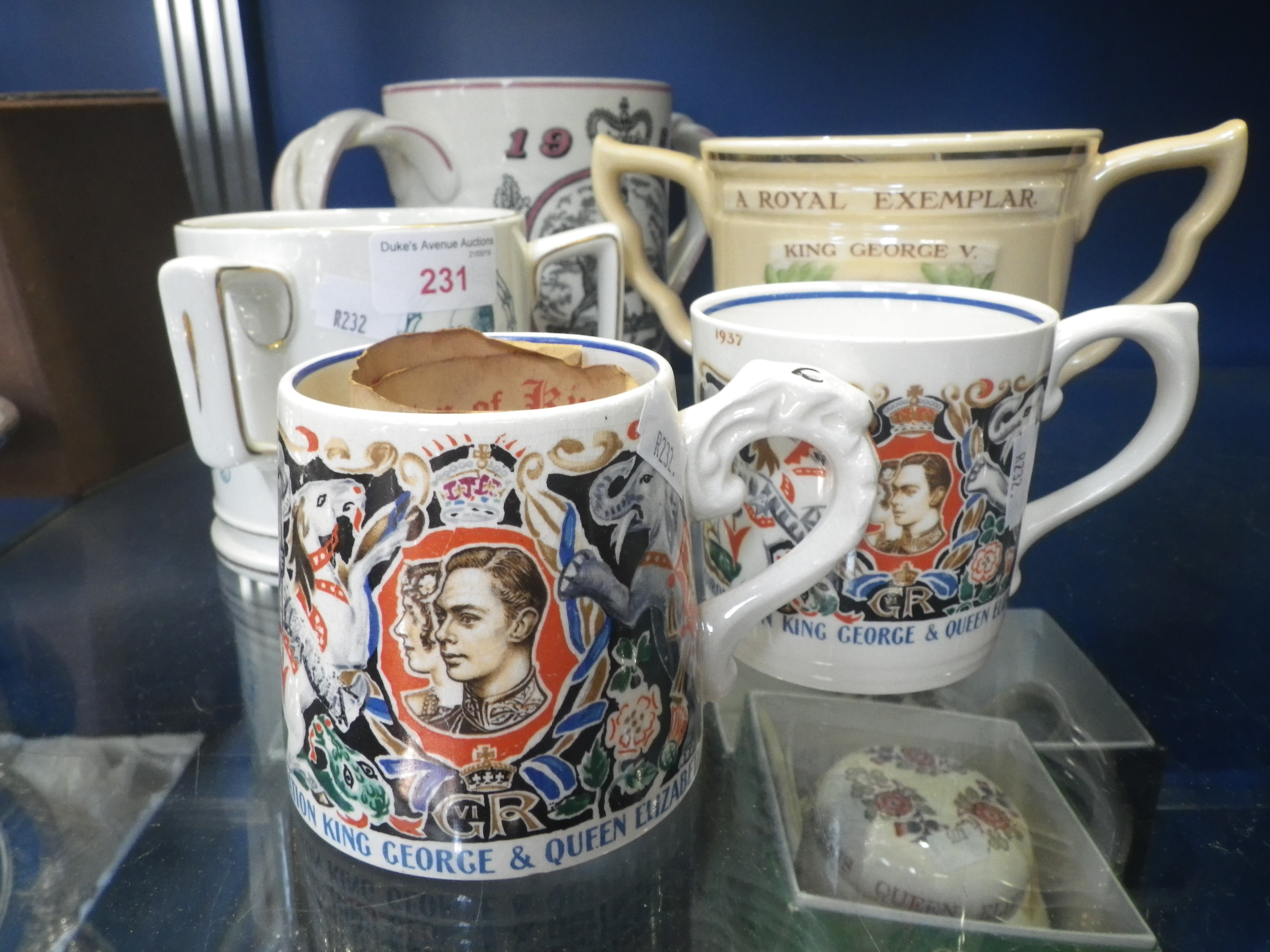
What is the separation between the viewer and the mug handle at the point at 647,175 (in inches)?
19.7

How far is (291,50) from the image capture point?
0.67 m

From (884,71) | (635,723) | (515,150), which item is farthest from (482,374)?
(884,71)

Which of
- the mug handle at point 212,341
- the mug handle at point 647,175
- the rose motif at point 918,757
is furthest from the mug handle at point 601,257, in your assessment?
the rose motif at point 918,757

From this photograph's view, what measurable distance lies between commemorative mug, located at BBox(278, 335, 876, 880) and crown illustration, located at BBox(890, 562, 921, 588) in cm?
5

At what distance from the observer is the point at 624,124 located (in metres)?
0.56

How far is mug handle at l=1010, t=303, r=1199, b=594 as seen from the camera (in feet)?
1.24

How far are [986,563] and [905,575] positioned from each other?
0.11 ft

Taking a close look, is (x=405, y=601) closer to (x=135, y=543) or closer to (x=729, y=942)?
(x=729, y=942)

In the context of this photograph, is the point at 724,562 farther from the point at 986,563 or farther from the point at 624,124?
the point at 624,124

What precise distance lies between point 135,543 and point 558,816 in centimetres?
34

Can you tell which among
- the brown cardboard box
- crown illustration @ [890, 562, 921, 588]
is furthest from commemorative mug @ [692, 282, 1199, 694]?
the brown cardboard box

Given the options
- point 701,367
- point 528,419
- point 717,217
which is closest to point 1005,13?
point 717,217

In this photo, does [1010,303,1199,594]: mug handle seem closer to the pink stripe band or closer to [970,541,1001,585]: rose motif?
[970,541,1001,585]: rose motif

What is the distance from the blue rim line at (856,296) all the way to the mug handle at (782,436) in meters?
0.09
